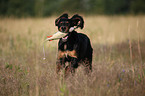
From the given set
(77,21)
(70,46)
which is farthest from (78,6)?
(70,46)

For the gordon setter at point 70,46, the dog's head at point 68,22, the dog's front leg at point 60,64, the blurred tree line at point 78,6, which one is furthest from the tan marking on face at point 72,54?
the blurred tree line at point 78,6

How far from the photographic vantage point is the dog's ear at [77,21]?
3.82m

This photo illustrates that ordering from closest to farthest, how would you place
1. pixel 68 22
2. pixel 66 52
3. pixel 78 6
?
1. pixel 68 22
2. pixel 66 52
3. pixel 78 6

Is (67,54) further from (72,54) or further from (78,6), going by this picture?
(78,6)

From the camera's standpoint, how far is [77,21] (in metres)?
3.99

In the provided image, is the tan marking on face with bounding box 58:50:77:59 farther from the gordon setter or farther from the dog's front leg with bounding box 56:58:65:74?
the dog's front leg with bounding box 56:58:65:74

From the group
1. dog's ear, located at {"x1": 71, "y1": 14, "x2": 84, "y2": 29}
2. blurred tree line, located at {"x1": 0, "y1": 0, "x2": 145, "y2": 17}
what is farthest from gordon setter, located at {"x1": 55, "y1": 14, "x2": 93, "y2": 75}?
blurred tree line, located at {"x1": 0, "y1": 0, "x2": 145, "y2": 17}

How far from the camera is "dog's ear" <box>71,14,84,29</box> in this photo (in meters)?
3.82

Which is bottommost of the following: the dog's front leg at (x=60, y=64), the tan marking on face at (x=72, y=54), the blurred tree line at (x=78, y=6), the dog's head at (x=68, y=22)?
the dog's front leg at (x=60, y=64)

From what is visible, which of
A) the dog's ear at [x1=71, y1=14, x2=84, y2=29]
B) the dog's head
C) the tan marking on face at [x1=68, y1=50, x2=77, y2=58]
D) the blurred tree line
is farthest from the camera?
the blurred tree line

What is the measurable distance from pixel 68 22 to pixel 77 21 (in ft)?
1.00

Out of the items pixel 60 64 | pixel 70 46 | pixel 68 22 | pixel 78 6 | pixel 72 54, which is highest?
pixel 78 6

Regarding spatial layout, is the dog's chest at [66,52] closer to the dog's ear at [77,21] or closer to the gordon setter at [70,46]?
the gordon setter at [70,46]

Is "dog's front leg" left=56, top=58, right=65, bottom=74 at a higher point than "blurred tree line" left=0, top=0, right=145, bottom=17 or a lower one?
lower
